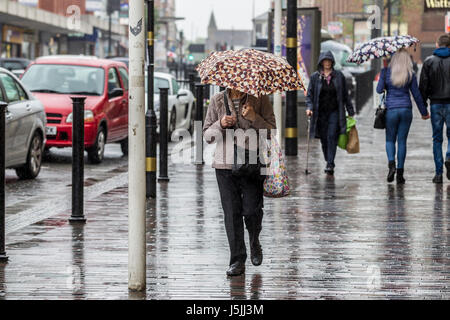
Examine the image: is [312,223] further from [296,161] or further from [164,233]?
[296,161]

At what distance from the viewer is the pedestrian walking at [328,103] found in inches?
618

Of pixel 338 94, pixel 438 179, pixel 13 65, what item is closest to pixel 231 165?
pixel 438 179

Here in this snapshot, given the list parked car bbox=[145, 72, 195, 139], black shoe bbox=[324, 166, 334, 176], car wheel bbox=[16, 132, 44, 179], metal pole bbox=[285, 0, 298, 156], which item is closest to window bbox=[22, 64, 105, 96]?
metal pole bbox=[285, 0, 298, 156]

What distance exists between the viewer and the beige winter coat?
8039 millimetres

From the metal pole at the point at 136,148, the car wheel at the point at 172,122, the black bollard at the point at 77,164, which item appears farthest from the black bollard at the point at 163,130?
the car wheel at the point at 172,122

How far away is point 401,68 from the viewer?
14.1m

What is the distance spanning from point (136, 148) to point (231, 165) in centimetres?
106

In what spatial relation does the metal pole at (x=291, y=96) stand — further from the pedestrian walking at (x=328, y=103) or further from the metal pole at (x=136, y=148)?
the metal pole at (x=136, y=148)

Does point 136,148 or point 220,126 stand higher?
point 220,126

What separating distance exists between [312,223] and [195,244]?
5.67ft

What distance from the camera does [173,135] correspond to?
24828 millimetres

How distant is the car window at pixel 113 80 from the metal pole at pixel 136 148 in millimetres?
12476

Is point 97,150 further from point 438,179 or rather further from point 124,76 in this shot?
point 438,179

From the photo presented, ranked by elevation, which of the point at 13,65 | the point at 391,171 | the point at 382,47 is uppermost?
the point at 13,65
